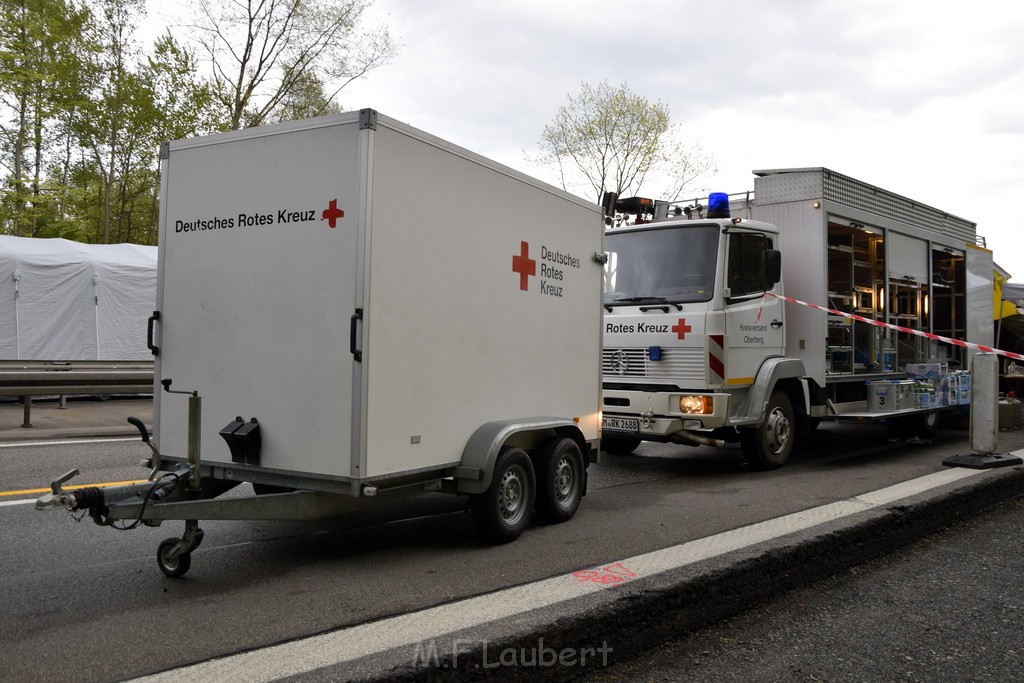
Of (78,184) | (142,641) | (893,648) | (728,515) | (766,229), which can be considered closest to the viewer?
(142,641)

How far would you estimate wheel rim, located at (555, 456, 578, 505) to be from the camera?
6227mm

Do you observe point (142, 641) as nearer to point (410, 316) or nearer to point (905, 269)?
point (410, 316)

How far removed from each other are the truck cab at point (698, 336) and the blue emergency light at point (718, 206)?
0.6 inches

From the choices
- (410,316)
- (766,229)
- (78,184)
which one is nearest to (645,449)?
(766,229)

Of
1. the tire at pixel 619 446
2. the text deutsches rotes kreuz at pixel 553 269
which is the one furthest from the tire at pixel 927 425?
the text deutsches rotes kreuz at pixel 553 269

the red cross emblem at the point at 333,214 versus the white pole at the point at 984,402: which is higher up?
the red cross emblem at the point at 333,214

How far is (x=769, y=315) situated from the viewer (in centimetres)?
898

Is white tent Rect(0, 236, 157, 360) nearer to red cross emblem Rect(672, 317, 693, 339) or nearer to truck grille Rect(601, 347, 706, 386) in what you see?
truck grille Rect(601, 347, 706, 386)

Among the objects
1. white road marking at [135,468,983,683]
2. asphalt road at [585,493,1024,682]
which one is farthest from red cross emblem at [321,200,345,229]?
asphalt road at [585,493,1024,682]

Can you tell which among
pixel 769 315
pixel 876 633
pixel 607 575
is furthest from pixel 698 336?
pixel 876 633

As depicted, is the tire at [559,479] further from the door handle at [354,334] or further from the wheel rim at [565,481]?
the door handle at [354,334]

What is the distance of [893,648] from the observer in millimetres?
3992

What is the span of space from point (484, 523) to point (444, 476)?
0.45m

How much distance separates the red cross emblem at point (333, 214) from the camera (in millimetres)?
4633
